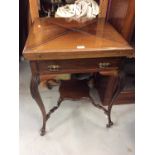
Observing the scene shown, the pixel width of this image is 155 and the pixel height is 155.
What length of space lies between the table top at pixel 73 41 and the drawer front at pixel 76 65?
51mm

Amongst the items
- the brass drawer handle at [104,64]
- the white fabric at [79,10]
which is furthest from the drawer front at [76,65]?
the white fabric at [79,10]

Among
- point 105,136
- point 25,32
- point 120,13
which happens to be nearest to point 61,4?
point 120,13

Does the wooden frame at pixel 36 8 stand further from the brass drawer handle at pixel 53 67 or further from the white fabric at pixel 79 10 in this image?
the brass drawer handle at pixel 53 67

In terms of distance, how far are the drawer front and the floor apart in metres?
0.55

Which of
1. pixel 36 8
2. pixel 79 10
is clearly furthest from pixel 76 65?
pixel 36 8

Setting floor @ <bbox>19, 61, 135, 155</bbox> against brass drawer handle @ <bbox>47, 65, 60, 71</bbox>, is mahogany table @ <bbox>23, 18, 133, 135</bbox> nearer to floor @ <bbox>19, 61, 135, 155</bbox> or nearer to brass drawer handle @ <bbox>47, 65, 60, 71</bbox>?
brass drawer handle @ <bbox>47, 65, 60, 71</bbox>

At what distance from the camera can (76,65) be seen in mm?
1314

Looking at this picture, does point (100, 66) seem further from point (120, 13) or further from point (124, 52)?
point (120, 13)

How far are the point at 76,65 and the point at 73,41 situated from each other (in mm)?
138

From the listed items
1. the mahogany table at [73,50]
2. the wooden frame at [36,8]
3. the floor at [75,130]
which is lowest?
the floor at [75,130]

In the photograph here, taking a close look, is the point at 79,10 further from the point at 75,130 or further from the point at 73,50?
the point at 75,130

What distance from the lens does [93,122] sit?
1748 millimetres

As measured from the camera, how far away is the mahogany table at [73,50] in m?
1.24
